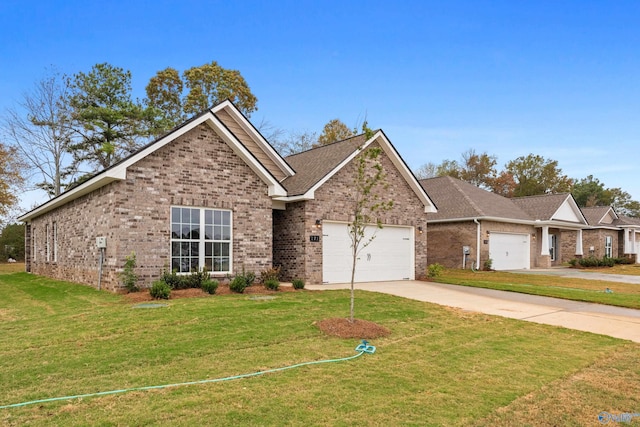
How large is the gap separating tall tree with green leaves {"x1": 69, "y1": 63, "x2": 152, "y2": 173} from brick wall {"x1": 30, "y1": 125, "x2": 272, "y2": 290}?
19.7 m

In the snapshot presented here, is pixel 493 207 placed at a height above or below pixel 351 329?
above

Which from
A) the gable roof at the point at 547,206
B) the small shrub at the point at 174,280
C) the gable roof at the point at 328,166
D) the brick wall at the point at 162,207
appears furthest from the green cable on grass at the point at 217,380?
the gable roof at the point at 547,206

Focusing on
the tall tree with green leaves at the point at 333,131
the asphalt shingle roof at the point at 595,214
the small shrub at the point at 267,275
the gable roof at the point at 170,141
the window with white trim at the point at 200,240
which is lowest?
the small shrub at the point at 267,275

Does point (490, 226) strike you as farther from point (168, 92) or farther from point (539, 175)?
point (539, 175)

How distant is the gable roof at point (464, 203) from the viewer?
80.9 feet

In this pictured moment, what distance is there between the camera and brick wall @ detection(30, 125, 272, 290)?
12.0 metres

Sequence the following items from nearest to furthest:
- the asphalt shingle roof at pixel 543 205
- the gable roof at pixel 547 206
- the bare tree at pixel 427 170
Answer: the gable roof at pixel 547 206, the asphalt shingle roof at pixel 543 205, the bare tree at pixel 427 170

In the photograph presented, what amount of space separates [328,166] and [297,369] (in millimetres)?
11671

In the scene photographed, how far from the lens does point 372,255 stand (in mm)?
17625

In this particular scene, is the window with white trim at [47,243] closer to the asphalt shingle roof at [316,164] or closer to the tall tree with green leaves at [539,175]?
the asphalt shingle roof at [316,164]

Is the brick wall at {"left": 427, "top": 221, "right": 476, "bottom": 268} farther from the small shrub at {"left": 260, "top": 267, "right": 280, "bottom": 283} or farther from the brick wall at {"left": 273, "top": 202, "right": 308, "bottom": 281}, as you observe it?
the small shrub at {"left": 260, "top": 267, "right": 280, "bottom": 283}

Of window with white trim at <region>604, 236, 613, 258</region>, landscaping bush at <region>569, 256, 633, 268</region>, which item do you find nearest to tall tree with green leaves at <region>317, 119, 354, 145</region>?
landscaping bush at <region>569, 256, 633, 268</region>

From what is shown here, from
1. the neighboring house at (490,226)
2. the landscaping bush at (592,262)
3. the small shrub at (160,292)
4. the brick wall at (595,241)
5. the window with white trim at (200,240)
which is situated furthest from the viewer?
the brick wall at (595,241)

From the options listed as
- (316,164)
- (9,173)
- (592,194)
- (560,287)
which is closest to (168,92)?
(9,173)
